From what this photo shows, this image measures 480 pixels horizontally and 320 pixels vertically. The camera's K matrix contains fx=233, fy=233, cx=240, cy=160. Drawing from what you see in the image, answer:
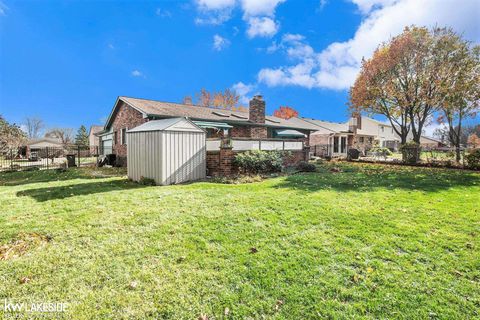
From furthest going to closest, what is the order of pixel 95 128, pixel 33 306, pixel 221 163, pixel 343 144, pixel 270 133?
pixel 95 128, pixel 343 144, pixel 270 133, pixel 221 163, pixel 33 306

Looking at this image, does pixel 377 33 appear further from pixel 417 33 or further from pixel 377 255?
pixel 377 255

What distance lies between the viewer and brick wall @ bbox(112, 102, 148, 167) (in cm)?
1484

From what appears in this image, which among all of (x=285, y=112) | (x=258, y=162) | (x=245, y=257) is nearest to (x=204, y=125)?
(x=258, y=162)

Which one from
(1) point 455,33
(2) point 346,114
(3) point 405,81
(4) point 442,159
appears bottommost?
(4) point 442,159

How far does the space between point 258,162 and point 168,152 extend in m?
3.92

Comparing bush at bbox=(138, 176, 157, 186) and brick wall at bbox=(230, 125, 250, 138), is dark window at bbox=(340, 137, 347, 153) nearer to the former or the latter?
brick wall at bbox=(230, 125, 250, 138)

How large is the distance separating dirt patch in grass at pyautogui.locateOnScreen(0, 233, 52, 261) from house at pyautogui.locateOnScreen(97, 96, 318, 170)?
281 inches

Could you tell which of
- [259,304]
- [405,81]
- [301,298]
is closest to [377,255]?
[301,298]

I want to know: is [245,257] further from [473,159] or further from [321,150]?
[321,150]

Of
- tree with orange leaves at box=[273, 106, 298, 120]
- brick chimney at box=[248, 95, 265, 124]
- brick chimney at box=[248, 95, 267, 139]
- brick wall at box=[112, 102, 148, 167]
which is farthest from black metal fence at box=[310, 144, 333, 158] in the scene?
tree with orange leaves at box=[273, 106, 298, 120]

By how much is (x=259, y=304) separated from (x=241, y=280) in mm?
416

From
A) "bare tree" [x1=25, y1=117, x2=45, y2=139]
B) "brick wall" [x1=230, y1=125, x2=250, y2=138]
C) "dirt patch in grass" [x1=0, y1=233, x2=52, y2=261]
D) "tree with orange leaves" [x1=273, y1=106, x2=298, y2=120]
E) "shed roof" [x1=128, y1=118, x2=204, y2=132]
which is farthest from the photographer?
"bare tree" [x1=25, y1=117, x2=45, y2=139]

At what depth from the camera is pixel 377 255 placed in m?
3.37

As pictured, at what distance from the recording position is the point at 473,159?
12.1 meters
